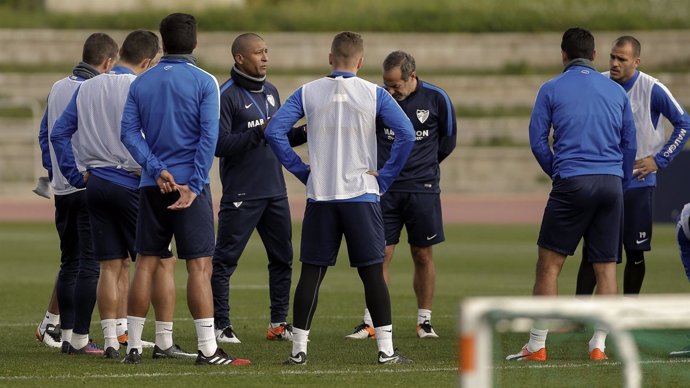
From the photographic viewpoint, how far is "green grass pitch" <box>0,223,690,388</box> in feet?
27.1

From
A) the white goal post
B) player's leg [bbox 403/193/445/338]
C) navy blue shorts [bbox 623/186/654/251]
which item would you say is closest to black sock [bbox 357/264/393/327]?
player's leg [bbox 403/193/445/338]

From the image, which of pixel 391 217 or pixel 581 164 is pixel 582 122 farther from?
pixel 391 217

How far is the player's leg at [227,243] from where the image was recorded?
35.5 feet

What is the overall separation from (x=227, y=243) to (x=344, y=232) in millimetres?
2191

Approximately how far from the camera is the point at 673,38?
40.5 metres

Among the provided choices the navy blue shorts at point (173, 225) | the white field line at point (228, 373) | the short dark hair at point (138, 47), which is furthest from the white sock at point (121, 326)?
the short dark hair at point (138, 47)

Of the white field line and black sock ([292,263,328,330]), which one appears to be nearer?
the white field line

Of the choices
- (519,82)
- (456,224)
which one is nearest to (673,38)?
(519,82)

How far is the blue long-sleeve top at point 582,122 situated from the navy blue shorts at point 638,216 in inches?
53.6

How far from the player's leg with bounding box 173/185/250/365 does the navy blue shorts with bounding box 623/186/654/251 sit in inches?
140

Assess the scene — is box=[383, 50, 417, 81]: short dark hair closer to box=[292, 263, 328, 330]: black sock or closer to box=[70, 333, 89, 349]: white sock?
box=[292, 263, 328, 330]: black sock

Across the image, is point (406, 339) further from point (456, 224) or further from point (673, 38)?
point (673, 38)

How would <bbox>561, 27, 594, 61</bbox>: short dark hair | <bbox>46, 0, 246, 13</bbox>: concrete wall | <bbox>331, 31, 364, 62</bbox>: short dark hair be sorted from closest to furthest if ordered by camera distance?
<bbox>331, 31, 364, 62</bbox>: short dark hair
<bbox>561, 27, 594, 61</bbox>: short dark hair
<bbox>46, 0, 246, 13</bbox>: concrete wall

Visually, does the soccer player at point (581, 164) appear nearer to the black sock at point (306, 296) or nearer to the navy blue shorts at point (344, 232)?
the navy blue shorts at point (344, 232)
